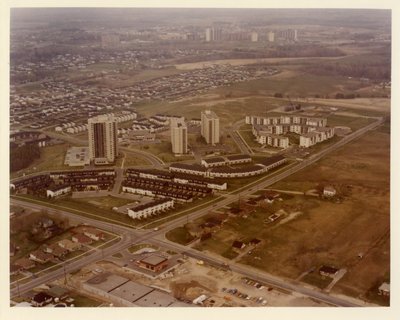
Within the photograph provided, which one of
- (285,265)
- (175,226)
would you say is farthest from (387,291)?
(175,226)

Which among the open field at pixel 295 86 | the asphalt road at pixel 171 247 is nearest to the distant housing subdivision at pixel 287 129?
the open field at pixel 295 86

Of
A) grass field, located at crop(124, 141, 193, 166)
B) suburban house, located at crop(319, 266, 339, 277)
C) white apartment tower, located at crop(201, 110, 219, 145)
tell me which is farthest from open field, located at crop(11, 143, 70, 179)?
suburban house, located at crop(319, 266, 339, 277)

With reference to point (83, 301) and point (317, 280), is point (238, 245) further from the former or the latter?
point (83, 301)

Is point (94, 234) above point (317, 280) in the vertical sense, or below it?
above

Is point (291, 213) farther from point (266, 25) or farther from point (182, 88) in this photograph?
point (182, 88)

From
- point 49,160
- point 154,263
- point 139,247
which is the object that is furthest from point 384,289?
point 49,160

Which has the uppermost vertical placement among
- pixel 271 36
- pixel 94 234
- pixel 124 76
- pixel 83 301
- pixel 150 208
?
pixel 271 36

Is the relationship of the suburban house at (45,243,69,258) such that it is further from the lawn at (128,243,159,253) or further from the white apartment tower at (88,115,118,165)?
the white apartment tower at (88,115,118,165)
